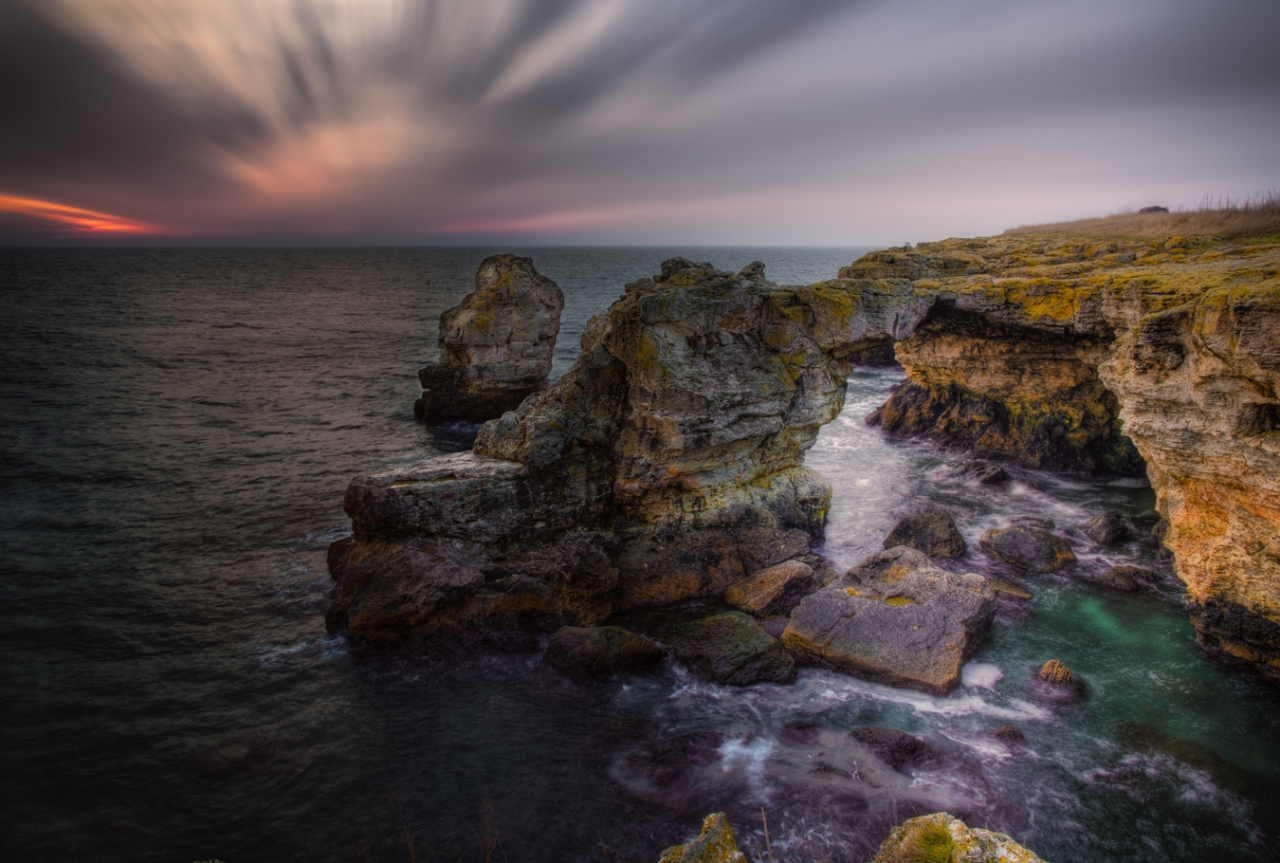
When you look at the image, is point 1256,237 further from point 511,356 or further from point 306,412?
point 306,412

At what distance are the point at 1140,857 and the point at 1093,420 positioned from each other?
903 inches

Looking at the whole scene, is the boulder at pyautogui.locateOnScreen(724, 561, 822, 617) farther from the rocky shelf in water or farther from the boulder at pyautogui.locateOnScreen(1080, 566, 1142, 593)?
the boulder at pyautogui.locateOnScreen(1080, 566, 1142, 593)

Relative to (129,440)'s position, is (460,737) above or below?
below

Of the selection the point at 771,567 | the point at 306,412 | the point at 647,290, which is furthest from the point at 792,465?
the point at 306,412

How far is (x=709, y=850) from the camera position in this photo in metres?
5.68

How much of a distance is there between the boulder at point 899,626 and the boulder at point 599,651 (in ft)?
12.9

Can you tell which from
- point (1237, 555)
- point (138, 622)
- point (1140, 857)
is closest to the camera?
point (1140, 857)

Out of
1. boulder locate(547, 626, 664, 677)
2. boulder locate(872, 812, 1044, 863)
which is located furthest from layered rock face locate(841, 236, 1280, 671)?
boulder locate(547, 626, 664, 677)

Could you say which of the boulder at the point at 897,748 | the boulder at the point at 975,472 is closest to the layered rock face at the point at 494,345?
the boulder at the point at 975,472

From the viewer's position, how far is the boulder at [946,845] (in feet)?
16.2

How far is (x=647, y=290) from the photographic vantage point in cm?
2153

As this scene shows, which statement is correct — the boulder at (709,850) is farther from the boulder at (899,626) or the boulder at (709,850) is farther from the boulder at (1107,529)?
the boulder at (1107,529)

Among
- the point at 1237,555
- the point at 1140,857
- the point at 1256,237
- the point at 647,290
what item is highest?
the point at 1256,237

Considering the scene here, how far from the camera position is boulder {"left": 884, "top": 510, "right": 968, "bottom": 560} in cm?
2070
